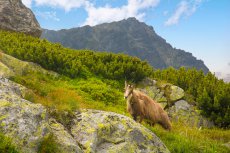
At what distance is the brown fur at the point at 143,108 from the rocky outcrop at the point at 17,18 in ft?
59.0

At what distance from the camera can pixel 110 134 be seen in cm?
1095

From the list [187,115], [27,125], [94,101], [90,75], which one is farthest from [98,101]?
[27,125]

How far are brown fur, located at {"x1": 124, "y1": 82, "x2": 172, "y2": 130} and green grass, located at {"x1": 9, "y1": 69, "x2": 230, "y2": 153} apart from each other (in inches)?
18.0

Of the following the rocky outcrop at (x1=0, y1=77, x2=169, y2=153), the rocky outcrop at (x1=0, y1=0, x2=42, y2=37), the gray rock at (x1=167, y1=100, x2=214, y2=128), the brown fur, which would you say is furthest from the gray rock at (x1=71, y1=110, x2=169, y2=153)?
the rocky outcrop at (x1=0, y1=0, x2=42, y2=37)

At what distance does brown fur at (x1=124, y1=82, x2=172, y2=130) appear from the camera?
15303 millimetres

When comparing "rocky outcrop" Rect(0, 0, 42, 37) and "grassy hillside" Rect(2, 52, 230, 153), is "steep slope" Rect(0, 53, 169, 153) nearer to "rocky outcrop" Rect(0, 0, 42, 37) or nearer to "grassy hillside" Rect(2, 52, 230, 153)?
"grassy hillside" Rect(2, 52, 230, 153)

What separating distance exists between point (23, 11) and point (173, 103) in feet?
57.9

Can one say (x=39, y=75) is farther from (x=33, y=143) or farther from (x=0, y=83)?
(x=33, y=143)

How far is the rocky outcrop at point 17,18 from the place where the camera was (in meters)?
30.1

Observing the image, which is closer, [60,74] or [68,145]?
[68,145]

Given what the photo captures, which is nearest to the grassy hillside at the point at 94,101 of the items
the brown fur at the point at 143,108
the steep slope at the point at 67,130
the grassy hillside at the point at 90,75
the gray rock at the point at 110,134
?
the grassy hillside at the point at 90,75

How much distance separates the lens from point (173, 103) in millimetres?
22656

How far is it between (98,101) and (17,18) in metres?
15.5

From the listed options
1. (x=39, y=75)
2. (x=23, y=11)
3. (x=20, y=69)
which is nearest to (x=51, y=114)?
(x=20, y=69)
